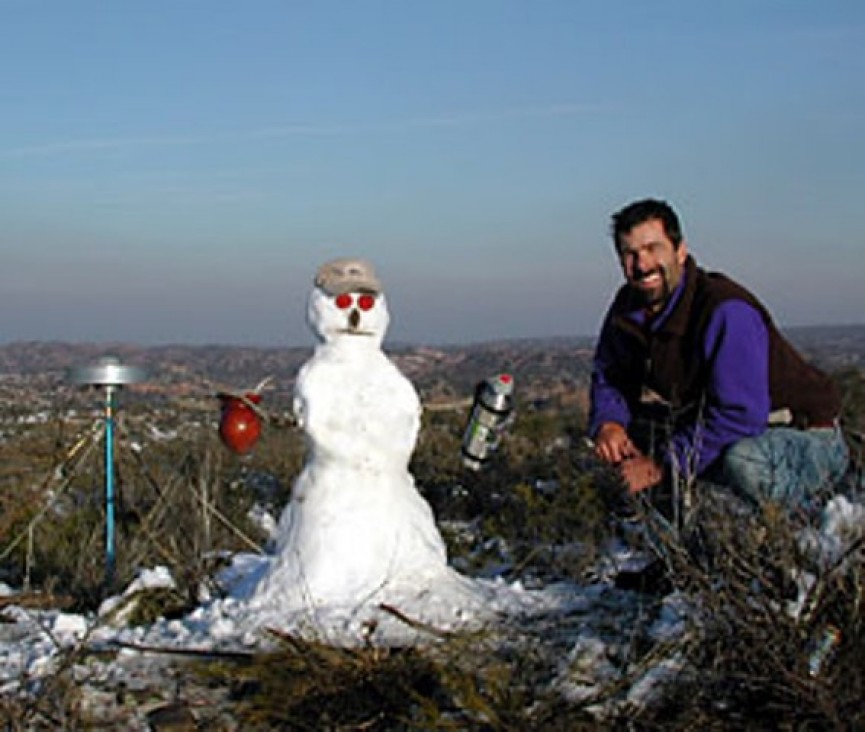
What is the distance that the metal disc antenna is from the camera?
591cm

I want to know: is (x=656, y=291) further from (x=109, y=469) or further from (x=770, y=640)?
(x=109, y=469)

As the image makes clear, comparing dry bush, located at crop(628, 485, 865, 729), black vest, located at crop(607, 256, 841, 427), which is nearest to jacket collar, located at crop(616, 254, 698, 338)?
black vest, located at crop(607, 256, 841, 427)

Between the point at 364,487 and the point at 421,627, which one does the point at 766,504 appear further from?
the point at 364,487

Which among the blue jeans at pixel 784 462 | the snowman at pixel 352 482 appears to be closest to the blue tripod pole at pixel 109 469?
the snowman at pixel 352 482

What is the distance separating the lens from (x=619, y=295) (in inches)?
237

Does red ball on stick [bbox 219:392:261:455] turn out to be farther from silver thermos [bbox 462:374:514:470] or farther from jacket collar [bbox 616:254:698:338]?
jacket collar [bbox 616:254:698:338]

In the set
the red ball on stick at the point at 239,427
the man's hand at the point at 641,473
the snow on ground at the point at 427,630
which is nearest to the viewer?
the snow on ground at the point at 427,630

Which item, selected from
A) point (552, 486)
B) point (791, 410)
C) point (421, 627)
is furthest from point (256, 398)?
point (552, 486)

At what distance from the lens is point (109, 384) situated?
235 inches

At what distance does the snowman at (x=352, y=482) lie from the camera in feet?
16.3

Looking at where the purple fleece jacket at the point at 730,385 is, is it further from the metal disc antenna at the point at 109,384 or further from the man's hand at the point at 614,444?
the metal disc antenna at the point at 109,384

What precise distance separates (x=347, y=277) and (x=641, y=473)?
161 cm

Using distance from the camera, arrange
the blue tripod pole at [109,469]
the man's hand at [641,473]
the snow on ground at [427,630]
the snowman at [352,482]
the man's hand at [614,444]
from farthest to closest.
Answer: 1. the blue tripod pole at [109,469]
2. the man's hand at [614,444]
3. the man's hand at [641,473]
4. the snowman at [352,482]
5. the snow on ground at [427,630]

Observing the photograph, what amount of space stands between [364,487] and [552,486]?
19.2ft
